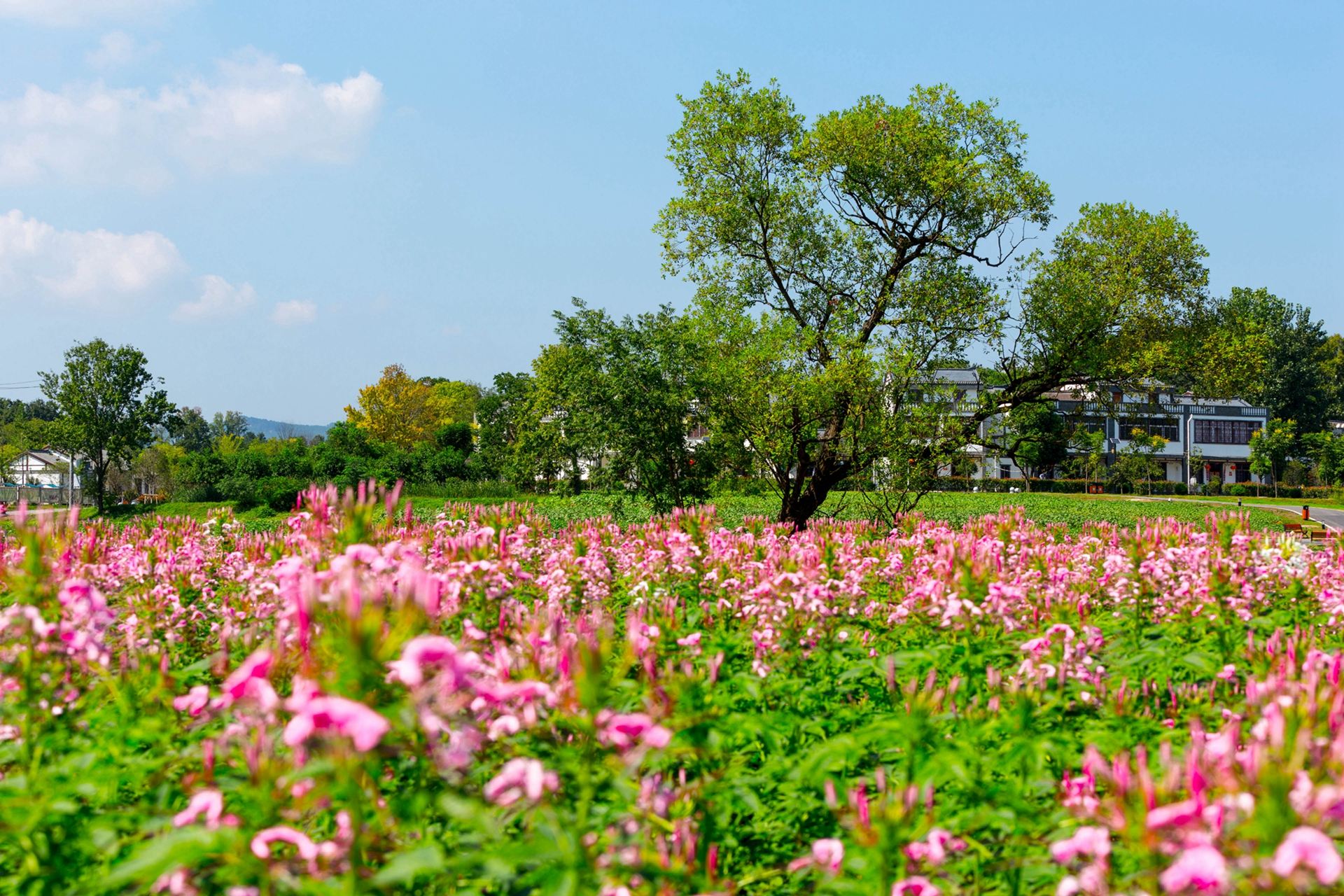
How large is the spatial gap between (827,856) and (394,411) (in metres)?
68.1

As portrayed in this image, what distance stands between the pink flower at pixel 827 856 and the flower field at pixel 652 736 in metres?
0.01

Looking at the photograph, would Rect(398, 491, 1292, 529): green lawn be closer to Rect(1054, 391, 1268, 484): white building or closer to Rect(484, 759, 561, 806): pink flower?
Rect(484, 759, 561, 806): pink flower

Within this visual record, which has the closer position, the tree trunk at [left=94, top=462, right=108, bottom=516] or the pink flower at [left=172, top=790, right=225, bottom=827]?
the pink flower at [left=172, top=790, right=225, bottom=827]

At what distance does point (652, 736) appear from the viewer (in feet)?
6.74

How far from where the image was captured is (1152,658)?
4047 millimetres

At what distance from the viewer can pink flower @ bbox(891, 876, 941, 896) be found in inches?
88.8

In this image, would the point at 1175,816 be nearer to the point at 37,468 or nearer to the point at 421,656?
the point at 421,656

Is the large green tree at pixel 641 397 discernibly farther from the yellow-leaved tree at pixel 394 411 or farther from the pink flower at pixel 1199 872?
the yellow-leaved tree at pixel 394 411

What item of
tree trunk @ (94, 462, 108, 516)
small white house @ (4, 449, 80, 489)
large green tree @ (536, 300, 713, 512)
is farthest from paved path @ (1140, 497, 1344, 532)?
small white house @ (4, 449, 80, 489)

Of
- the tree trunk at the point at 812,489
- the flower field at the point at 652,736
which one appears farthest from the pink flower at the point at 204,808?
the tree trunk at the point at 812,489

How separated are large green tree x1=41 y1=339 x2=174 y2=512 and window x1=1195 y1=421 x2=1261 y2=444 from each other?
78910 mm

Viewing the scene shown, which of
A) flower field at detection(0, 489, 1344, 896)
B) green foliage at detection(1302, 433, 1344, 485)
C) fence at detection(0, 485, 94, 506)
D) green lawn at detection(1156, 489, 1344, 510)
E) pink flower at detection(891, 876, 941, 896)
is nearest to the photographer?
flower field at detection(0, 489, 1344, 896)

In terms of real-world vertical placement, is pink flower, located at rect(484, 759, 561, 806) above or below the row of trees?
below

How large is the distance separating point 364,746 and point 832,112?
20.7m
